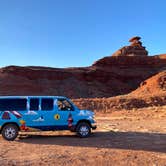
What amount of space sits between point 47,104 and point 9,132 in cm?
208

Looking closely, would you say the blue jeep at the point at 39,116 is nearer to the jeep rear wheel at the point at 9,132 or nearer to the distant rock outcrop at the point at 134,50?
the jeep rear wheel at the point at 9,132

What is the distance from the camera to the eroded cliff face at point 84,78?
66375 mm

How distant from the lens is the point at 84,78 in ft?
247

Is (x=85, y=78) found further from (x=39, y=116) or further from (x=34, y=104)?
(x=39, y=116)

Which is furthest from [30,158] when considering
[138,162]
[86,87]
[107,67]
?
[107,67]

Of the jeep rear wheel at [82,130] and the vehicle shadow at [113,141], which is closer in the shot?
the vehicle shadow at [113,141]

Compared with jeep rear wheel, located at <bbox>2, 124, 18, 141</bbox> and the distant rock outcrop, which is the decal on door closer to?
jeep rear wheel, located at <bbox>2, 124, 18, 141</bbox>

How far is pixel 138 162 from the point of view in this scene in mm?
11008

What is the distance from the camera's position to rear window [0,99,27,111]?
15.8m

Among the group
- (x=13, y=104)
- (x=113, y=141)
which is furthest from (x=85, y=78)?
(x=113, y=141)

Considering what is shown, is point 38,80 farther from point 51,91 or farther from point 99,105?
point 99,105

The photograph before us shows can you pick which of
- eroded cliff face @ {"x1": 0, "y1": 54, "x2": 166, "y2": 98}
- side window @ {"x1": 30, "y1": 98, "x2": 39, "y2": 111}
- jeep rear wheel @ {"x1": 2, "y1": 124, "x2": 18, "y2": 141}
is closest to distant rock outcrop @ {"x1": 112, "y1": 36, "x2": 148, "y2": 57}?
eroded cliff face @ {"x1": 0, "y1": 54, "x2": 166, "y2": 98}

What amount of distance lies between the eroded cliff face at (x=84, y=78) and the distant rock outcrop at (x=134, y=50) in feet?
51.3

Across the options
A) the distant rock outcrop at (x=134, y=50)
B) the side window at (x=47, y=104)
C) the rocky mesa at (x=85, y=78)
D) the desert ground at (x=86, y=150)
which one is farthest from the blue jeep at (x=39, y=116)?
the distant rock outcrop at (x=134, y=50)
